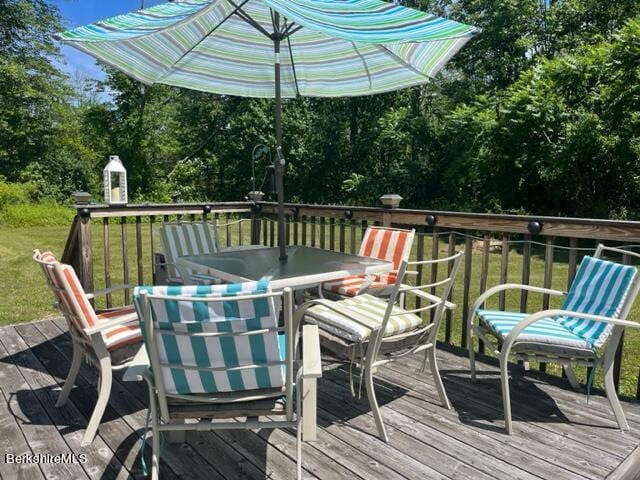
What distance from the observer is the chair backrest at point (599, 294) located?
2607mm

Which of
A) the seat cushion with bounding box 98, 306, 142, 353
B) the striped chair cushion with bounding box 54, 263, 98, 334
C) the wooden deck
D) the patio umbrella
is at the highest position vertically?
the patio umbrella

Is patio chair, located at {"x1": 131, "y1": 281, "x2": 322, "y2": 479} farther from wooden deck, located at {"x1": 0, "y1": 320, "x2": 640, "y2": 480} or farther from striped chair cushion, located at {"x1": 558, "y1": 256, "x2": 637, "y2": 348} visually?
striped chair cushion, located at {"x1": 558, "y1": 256, "x2": 637, "y2": 348}

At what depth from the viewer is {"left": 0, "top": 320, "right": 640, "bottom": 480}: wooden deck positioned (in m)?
2.19

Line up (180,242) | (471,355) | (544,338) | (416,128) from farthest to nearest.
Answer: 1. (416,128)
2. (180,242)
3. (471,355)
4. (544,338)

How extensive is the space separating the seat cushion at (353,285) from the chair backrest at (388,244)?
0.16m

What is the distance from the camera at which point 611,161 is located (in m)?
10.7

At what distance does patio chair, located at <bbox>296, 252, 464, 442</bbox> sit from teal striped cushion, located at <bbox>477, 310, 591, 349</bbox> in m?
0.36

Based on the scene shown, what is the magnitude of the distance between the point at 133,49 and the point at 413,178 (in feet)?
42.1

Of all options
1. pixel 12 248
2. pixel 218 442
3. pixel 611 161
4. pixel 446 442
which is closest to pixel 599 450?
pixel 446 442

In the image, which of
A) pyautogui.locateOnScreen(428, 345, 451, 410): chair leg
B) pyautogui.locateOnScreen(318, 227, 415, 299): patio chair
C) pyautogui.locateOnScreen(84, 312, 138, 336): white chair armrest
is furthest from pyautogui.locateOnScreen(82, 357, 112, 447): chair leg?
pyautogui.locateOnScreen(428, 345, 451, 410): chair leg

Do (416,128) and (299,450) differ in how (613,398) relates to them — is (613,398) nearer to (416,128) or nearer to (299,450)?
(299,450)

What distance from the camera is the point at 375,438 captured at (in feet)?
8.09

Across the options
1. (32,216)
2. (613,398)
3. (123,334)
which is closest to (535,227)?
(613,398)

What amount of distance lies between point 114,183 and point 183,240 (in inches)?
32.7
